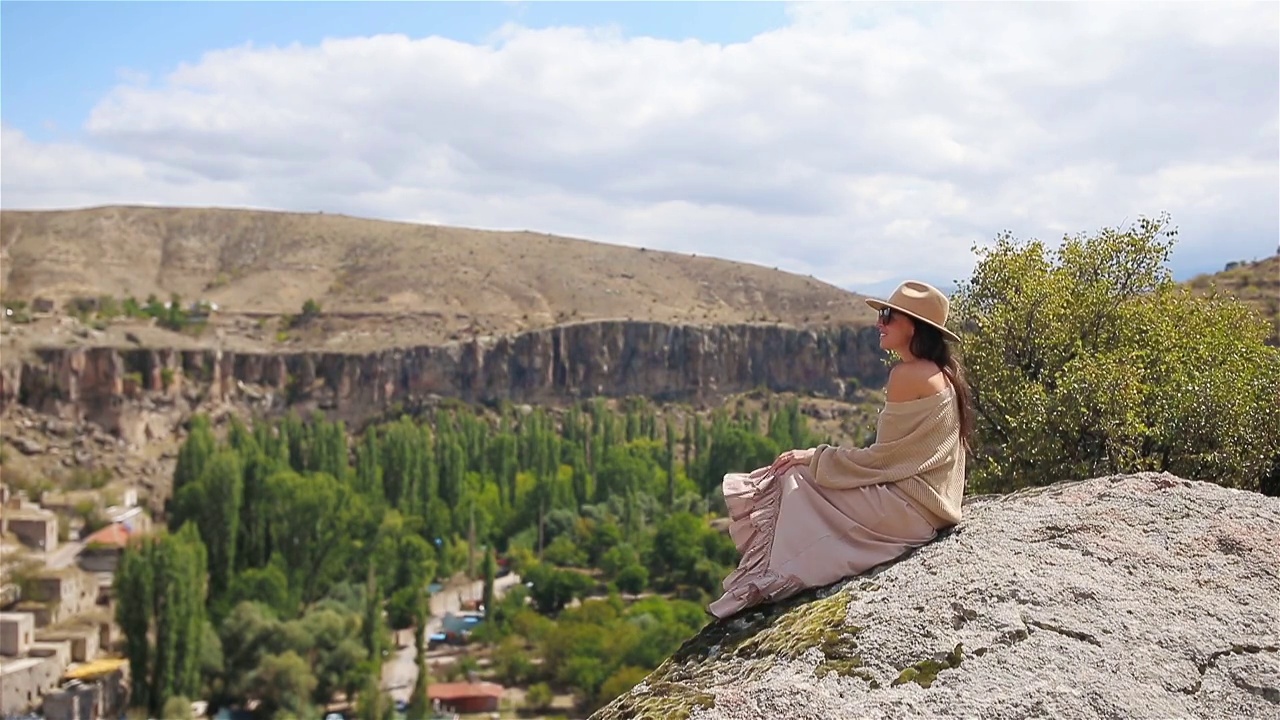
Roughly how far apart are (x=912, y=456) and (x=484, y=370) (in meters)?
85.2

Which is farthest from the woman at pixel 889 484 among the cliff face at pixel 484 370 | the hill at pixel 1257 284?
the cliff face at pixel 484 370

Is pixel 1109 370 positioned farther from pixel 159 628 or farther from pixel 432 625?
pixel 432 625

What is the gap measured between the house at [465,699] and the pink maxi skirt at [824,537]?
103 feet

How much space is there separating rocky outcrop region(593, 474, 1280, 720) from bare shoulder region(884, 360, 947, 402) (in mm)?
821

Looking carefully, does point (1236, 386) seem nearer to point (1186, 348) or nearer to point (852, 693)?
point (1186, 348)

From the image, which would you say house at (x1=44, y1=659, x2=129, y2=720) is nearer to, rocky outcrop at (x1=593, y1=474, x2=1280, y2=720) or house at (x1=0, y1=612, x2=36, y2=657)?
house at (x1=0, y1=612, x2=36, y2=657)

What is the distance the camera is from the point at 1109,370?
882cm

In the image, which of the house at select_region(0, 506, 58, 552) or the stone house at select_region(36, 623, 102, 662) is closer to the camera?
the stone house at select_region(36, 623, 102, 662)

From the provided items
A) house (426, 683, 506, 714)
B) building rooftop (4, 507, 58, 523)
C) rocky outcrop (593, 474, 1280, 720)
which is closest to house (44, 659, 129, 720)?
house (426, 683, 506, 714)

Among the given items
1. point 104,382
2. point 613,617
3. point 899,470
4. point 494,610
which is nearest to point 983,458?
point 899,470

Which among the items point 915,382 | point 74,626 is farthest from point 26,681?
point 915,382

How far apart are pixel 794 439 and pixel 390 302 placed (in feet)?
145

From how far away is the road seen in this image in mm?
37875

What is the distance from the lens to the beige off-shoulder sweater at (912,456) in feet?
18.8
